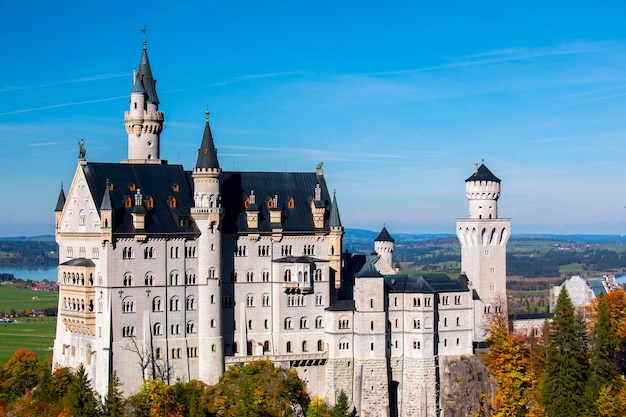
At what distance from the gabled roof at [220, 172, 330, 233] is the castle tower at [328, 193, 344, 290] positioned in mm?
772

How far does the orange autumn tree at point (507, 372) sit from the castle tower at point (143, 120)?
35763 mm

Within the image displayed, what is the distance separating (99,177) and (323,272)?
21791mm

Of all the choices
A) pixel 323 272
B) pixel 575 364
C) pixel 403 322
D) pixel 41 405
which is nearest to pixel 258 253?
pixel 323 272

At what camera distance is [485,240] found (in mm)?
105312

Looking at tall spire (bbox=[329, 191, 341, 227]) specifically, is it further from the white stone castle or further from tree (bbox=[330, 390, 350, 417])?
tree (bbox=[330, 390, 350, 417])

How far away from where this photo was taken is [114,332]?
86500 millimetres

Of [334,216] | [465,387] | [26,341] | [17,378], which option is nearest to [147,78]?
[334,216]

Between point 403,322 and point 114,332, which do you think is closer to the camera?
point 114,332

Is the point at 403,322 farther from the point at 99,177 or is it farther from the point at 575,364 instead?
the point at 99,177

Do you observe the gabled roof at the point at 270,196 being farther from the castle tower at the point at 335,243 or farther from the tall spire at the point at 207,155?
the tall spire at the point at 207,155

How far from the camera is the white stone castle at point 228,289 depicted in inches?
3460

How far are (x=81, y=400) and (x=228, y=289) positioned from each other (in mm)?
16305

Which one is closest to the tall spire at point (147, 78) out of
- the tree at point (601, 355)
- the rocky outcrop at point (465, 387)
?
the rocky outcrop at point (465, 387)

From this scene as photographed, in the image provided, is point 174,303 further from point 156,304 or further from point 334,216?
point 334,216
